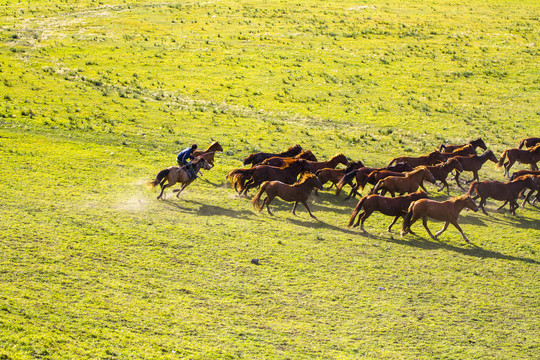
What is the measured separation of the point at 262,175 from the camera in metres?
22.2

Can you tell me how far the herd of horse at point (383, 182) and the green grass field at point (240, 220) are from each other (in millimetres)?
748

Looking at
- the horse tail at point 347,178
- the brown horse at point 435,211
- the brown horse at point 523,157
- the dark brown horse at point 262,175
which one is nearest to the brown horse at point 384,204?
the brown horse at point 435,211

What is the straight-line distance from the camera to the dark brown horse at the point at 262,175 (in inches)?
874

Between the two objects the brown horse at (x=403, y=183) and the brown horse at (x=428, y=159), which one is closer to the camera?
the brown horse at (x=403, y=183)

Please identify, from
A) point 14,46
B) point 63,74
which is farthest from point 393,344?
point 14,46

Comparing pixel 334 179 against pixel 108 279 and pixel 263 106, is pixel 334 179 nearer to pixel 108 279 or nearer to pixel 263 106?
pixel 108 279

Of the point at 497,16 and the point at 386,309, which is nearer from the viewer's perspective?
the point at 386,309

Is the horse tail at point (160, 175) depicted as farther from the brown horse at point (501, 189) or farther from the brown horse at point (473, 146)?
the brown horse at point (473, 146)

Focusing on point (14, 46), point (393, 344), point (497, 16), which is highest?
point (497, 16)

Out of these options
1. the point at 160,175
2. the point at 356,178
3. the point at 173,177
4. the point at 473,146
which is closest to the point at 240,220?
the point at 173,177

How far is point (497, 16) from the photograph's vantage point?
66500 mm

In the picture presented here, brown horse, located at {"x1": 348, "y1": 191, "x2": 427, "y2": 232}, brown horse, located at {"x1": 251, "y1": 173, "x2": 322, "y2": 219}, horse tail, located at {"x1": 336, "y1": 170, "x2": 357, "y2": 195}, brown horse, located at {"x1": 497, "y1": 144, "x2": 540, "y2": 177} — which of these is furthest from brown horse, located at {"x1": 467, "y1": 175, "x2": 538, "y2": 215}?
brown horse, located at {"x1": 251, "y1": 173, "x2": 322, "y2": 219}

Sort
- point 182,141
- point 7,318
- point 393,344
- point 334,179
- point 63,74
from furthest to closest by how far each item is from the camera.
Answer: point 63,74, point 182,141, point 334,179, point 393,344, point 7,318

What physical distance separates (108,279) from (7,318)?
115 inches
